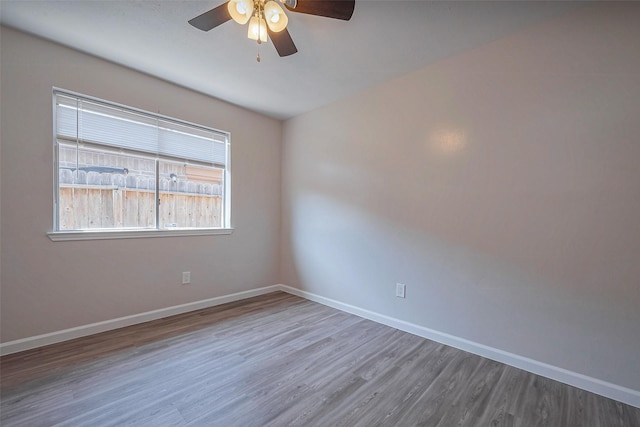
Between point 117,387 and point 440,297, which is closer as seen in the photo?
point 117,387

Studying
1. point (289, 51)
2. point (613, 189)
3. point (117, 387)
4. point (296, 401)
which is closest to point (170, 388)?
point (117, 387)

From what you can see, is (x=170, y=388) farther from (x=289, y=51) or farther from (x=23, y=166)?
(x=289, y=51)

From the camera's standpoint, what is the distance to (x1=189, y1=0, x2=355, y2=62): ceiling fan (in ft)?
4.94

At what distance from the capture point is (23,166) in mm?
2113

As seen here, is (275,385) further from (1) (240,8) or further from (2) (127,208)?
(1) (240,8)

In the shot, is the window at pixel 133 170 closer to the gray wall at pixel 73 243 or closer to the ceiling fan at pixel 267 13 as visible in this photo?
the gray wall at pixel 73 243

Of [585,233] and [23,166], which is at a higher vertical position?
[23,166]

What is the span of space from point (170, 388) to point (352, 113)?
3.03 meters

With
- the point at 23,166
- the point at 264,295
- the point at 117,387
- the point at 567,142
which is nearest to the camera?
the point at 117,387

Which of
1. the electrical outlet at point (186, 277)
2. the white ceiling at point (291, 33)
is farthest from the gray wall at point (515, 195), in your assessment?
the electrical outlet at point (186, 277)

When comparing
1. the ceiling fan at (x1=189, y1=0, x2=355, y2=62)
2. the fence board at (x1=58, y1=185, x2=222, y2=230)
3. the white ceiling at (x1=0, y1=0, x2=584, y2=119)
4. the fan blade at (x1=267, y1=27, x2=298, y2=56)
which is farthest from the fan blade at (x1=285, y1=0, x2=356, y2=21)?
the fence board at (x1=58, y1=185, x2=222, y2=230)

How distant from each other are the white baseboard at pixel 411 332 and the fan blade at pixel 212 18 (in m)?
2.69

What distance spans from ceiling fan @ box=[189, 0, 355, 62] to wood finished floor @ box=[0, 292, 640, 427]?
90.4 inches

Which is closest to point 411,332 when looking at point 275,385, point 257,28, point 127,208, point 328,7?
point 275,385
